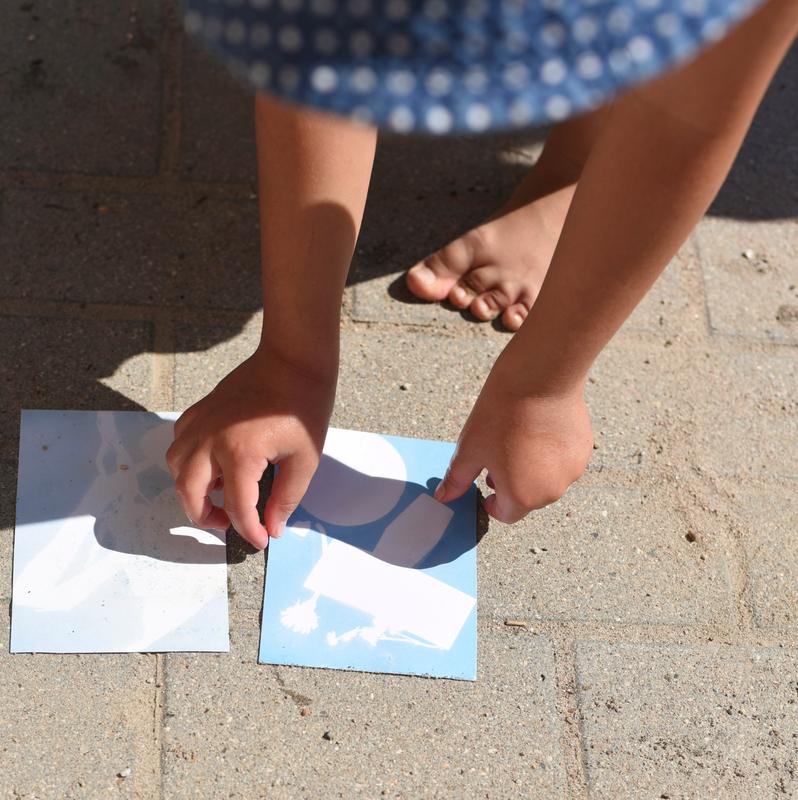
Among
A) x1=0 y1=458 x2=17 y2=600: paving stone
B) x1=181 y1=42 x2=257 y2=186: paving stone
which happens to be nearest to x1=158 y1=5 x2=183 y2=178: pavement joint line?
x1=181 y1=42 x2=257 y2=186: paving stone

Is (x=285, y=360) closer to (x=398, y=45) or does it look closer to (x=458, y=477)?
(x=458, y=477)

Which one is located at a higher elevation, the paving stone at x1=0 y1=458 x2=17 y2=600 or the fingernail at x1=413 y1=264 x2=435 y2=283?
the fingernail at x1=413 y1=264 x2=435 y2=283

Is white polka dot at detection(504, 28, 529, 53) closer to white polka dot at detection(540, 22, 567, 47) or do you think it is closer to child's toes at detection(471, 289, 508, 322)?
white polka dot at detection(540, 22, 567, 47)

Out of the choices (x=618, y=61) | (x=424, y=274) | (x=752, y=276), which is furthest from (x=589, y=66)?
(x=752, y=276)

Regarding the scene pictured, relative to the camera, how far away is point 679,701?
104cm

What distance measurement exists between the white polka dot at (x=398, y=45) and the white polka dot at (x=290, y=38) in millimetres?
44

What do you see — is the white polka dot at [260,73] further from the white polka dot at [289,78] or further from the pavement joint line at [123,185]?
the pavement joint line at [123,185]

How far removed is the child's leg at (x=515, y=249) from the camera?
129 cm

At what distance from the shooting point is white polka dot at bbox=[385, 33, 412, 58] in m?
0.45

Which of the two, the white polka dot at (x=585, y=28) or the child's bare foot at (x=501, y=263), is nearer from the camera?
the white polka dot at (x=585, y=28)

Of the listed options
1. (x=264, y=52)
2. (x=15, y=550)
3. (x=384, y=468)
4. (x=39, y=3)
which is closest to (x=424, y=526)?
(x=384, y=468)

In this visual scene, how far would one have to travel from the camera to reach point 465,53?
453 millimetres

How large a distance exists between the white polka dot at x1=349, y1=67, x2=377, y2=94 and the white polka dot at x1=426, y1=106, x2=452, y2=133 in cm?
3

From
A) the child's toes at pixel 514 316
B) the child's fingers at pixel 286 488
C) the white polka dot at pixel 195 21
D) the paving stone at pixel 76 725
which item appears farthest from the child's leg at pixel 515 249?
the white polka dot at pixel 195 21
